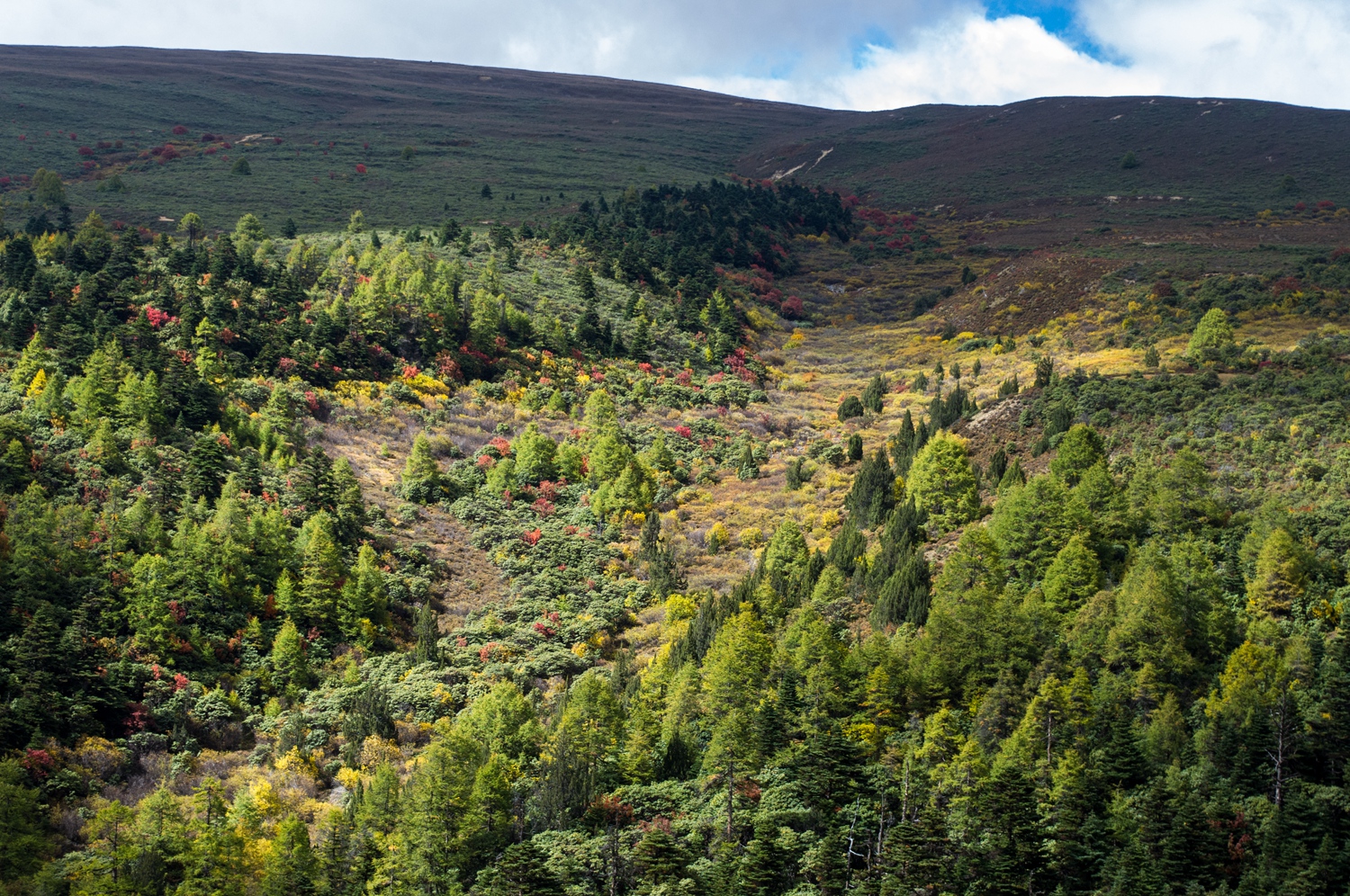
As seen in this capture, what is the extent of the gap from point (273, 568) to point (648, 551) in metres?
21.5

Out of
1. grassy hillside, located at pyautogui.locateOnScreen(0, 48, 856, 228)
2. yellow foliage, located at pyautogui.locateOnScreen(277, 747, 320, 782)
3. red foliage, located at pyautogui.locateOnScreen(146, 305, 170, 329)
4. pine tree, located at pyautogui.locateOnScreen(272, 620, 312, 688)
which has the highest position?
grassy hillside, located at pyautogui.locateOnScreen(0, 48, 856, 228)

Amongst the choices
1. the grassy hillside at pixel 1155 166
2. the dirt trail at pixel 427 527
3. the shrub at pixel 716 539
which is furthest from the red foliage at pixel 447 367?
the grassy hillside at pixel 1155 166

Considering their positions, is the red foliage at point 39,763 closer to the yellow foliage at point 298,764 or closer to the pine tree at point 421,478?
the yellow foliage at point 298,764

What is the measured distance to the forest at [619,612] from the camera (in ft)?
125

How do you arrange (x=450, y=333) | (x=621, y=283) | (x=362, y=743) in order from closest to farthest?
1. (x=362, y=743)
2. (x=450, y=333)
3. (x=621, y=283)

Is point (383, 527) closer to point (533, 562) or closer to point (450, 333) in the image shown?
point (533, 562)

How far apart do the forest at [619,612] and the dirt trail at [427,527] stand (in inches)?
14.5

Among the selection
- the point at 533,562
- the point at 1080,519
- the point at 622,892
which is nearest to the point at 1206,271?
the point at 1080,519

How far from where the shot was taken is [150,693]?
50719mm

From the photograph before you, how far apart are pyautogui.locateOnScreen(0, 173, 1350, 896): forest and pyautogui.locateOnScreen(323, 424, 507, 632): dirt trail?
37cm

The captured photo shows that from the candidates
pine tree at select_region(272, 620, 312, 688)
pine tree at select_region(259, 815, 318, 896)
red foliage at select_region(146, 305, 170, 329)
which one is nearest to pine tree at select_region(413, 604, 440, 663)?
pine tree at select_region(272, 620, 312, 688)

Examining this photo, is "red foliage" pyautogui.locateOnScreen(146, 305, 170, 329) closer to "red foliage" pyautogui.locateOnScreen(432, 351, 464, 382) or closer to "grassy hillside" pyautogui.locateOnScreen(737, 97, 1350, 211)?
"red foliage" pyautogui.locateOnScreen(432, 351, 464, 382)

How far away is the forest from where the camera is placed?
3812cm

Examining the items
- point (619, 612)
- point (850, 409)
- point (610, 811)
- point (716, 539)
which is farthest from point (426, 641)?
point (850, 409)
